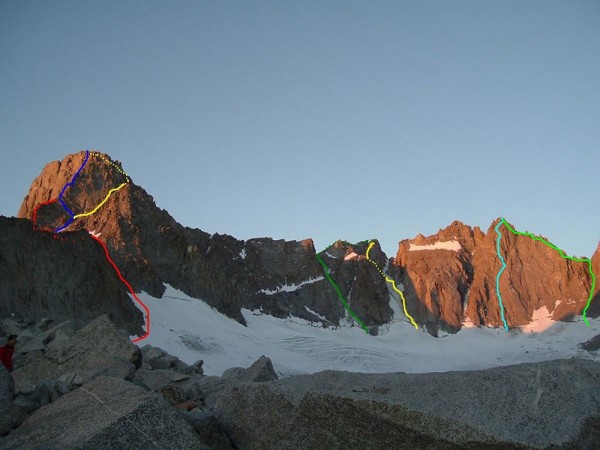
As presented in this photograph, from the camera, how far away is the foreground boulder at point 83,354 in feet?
38.8

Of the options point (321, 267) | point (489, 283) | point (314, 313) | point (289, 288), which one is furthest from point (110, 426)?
point (489, 283)

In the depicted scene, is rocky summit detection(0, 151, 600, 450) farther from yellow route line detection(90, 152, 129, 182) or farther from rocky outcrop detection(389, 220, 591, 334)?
rocky outcrop detection(389, 220, 591, 334)

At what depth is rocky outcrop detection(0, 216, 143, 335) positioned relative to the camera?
40719 mm

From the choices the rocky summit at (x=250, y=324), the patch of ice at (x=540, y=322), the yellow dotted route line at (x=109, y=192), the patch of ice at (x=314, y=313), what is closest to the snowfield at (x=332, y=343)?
the patch of ice at (x=540, y=322)

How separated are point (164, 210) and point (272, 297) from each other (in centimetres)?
2430

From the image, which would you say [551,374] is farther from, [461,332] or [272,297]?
[461,332]

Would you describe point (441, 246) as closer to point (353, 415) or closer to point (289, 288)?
point (289, 288)

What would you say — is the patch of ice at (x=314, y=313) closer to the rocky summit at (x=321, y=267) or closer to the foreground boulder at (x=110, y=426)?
the rocky summit at (x=321, y=267)

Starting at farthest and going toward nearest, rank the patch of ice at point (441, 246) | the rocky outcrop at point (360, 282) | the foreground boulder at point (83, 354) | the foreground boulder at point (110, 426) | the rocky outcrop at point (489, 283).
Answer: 1. the patch of ice at point (441, 246)
2. the rocky outcrop at point (489, 283)
3. the rocky outcrop at point (360, 282)
4. the foreground boulder at point (83, 354)
5. the foreground boulder at point (110, 426)

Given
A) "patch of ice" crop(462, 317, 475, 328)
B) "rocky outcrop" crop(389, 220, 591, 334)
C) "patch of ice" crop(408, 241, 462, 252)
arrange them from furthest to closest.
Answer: "patch of ice" crop(408, 241, 462, 252) → "patch of ice" crop(462, 317, 475, 328) → "rocky outcrop" crop(389, 220, 591, 334)

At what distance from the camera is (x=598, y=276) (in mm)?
96938

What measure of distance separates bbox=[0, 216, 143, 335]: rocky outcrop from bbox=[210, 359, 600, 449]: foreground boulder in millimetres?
37985

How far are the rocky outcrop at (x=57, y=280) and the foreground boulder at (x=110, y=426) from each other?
1409 inches

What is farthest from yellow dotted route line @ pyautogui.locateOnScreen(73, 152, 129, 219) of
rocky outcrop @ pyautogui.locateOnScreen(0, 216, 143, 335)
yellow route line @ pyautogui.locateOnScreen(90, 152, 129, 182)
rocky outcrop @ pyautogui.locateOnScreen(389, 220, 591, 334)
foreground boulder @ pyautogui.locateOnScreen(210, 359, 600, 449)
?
foreground boulder @ pyautogui.locateOnScreen(210, 359, 600, 449)
